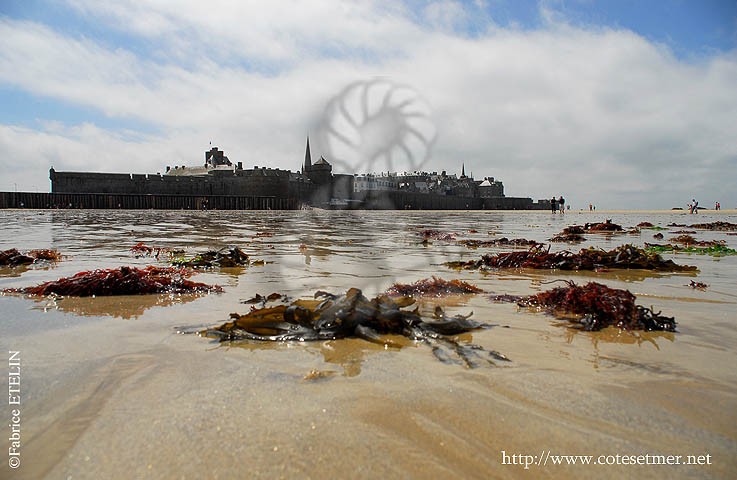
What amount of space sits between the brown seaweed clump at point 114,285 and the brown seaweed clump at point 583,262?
3.89 m

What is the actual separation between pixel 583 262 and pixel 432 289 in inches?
126

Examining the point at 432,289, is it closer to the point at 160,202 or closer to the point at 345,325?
the point at 345,325

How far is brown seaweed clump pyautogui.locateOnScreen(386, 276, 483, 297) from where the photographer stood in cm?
478

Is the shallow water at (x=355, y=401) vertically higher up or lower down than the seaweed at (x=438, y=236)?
lower down

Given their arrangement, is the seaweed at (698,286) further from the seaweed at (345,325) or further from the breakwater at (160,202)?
the breakwater at (160,202)

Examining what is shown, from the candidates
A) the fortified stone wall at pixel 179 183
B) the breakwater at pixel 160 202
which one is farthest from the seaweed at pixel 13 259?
A: the fortified stone wall at pixel 179 183

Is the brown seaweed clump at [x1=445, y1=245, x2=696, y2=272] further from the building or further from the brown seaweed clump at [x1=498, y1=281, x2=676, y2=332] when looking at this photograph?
the building

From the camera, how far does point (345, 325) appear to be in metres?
3.21

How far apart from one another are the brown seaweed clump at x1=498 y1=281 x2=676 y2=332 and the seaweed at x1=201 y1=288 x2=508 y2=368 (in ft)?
3.03

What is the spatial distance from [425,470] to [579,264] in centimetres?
603

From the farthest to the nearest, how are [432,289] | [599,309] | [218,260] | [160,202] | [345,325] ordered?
[160,202]
[218,260]
[432,289]
[599,309]
[345,325]

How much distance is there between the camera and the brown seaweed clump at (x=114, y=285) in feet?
14.6

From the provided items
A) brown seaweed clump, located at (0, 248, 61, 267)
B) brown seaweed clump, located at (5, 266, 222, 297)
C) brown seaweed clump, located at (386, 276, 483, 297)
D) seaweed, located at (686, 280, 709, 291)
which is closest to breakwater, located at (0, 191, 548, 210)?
brown seaweed clump, located at (0, 248, 61, 267)

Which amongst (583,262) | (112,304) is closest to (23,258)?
(112,304)
